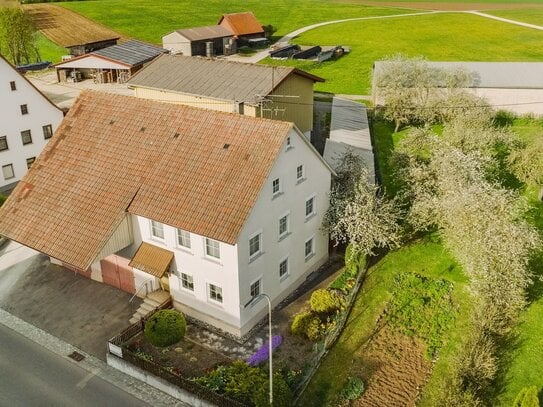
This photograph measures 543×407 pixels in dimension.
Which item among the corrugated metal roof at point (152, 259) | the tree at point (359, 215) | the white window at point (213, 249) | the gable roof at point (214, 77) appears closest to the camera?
the white window at point (213, 249)

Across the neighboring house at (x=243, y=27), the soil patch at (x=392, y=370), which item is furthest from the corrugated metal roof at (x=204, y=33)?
the soil patch at (x=392, y=370)

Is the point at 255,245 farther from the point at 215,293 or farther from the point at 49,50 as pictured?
the point at 49,50

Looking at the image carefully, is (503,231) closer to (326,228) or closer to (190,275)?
(326,228)

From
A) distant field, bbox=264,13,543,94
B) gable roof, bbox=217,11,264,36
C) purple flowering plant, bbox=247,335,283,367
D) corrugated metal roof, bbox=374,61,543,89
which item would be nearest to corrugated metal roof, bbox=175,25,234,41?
gable roof, bbox=217,11,264,36

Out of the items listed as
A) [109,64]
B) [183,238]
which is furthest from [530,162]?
[109,64]

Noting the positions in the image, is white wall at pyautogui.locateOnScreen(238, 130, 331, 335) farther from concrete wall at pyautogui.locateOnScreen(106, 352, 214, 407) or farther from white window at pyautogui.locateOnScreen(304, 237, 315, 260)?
concrete wall at pyautogui.locateOnScreen(106, 352, 214, 407)

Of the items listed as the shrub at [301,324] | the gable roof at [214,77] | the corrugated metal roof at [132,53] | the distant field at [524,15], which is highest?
the gable roof at [214,77]

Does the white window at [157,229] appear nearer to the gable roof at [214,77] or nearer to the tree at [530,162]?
the gable roof at [214,77]
